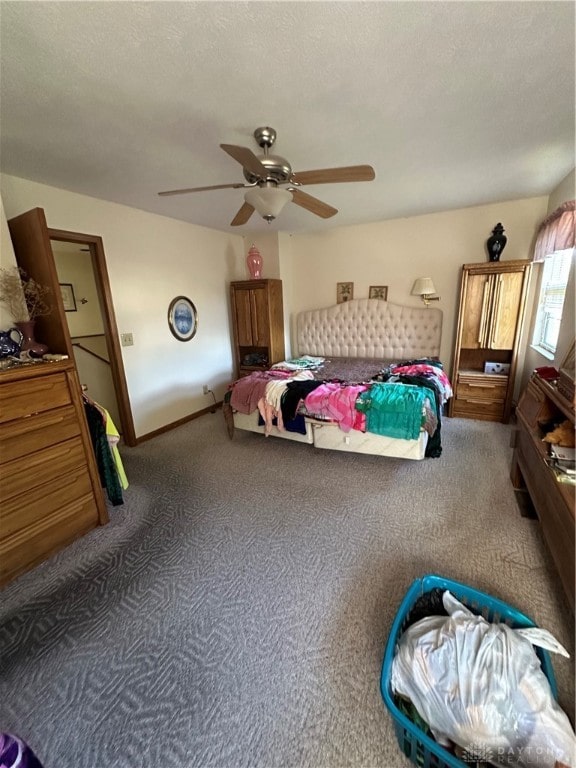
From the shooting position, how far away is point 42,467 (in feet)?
6.32

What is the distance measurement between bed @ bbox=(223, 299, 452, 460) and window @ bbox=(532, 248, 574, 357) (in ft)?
3.38

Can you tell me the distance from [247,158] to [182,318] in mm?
2800

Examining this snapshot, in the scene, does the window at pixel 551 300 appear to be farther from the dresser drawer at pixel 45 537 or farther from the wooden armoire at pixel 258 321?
the dresser drawer at pixel 45 537

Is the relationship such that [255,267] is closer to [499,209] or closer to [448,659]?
[499,209]

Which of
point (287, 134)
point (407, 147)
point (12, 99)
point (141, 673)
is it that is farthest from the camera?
point (407, 147)

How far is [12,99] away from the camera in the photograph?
63.3 inches

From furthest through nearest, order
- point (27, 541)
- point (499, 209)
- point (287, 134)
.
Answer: point (499, 209)
point (287, 134)
point (27, 541)

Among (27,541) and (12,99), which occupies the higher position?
(12,99)

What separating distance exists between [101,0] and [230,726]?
108 inches

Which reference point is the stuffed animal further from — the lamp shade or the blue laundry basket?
the lamp shade

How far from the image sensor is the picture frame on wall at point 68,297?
4.15 metres

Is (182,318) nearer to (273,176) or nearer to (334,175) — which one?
(273,176)

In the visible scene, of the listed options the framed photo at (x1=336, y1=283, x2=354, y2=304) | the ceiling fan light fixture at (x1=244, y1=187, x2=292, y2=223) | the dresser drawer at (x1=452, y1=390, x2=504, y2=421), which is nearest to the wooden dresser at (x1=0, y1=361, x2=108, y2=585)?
the ceiling fan light fixture at (x1=244, y1=187, x2=292, y2=223)

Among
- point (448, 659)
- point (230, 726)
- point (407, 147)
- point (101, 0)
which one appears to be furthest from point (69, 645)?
point (407, 147)
